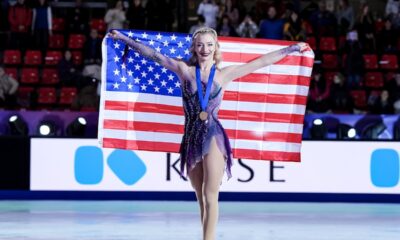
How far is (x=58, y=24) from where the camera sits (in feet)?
73.1

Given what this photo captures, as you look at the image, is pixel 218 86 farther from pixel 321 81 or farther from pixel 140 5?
pixel 140 5

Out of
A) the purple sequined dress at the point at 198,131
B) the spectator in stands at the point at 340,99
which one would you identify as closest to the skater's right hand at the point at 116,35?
the purple sequined dress at the point at 198,131

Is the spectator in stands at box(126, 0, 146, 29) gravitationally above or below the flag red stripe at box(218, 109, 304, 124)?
above

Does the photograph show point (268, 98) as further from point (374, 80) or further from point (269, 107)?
point (374, 80)

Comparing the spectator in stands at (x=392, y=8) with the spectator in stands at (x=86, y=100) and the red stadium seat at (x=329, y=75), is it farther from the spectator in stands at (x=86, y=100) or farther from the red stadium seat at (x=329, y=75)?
the spectator in stands at (x=86, y=100)

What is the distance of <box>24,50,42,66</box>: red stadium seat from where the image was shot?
21.4 m

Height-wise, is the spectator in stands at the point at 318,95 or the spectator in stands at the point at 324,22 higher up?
the spectator in stands at the point at 324,22

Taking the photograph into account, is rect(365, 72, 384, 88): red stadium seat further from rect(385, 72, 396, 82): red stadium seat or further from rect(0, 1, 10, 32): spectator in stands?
rect(0, 1, 10, 32): spectator in stands

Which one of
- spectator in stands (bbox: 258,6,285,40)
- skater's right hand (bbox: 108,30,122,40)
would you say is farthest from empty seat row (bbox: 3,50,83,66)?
skater's right hand (bbox: 108,30,122,40)

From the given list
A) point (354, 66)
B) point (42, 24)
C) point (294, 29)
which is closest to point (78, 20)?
point (42, 24)

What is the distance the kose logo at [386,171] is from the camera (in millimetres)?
15328

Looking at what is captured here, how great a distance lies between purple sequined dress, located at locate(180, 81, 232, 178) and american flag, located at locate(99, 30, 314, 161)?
2986 millimetres

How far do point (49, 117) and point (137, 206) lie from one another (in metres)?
2.49

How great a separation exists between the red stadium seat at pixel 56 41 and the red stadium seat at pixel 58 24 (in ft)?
1.00
